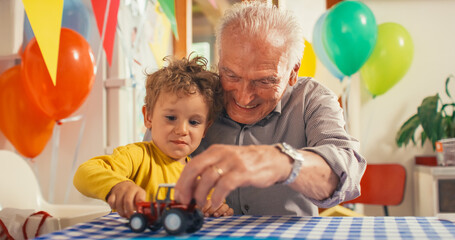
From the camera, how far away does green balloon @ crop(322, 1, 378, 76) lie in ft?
12.7

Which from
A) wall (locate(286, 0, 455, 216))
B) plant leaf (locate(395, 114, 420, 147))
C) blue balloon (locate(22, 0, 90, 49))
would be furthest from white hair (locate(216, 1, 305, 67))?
wall (locate(286, 0, 455, 216))

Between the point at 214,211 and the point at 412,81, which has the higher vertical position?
the point at 412,81

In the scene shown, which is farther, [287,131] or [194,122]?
[287,131]

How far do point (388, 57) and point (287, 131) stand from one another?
3137mm

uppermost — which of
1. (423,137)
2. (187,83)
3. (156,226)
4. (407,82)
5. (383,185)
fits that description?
(407,82)

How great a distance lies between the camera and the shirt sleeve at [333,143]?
46.1 inches

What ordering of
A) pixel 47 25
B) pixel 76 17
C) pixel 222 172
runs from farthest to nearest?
pixel 76 17 < pixel 47 25 < pixel 222 172

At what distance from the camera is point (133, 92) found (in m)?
3.15

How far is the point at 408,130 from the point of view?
4.94 meters

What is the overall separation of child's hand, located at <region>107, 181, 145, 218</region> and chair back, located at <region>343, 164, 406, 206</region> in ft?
12.3

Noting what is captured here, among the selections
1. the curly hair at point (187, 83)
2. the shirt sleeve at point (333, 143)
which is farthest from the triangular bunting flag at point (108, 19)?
the shirt sleeve at point (333, 143)

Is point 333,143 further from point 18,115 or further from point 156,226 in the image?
point 18,115

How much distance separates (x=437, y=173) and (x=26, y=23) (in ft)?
11.8

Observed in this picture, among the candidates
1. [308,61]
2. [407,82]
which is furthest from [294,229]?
[407,82]
